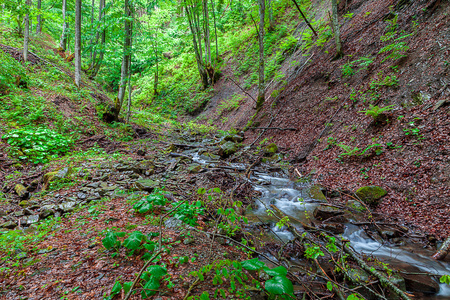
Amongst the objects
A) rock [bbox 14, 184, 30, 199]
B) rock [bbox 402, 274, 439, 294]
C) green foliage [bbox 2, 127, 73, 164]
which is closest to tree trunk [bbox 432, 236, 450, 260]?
rock [bbox 402, 274, 439, 294]

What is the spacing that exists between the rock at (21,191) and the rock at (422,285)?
705 cm

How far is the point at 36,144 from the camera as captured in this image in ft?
21.7

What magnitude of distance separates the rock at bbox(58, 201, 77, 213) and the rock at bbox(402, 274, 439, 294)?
18.1ft

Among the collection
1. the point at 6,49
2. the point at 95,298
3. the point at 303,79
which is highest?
the point at 6,49

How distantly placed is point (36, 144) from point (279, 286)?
818 centimetres

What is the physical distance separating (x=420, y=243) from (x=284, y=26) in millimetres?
18108

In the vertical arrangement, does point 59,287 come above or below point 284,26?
below

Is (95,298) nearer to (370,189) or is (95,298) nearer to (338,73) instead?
(370,189)

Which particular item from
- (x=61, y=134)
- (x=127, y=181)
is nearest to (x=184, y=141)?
(x=61, y=134)

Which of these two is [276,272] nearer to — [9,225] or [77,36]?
[9,225]

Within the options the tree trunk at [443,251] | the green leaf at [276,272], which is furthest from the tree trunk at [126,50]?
the tree trunk at [443,251]

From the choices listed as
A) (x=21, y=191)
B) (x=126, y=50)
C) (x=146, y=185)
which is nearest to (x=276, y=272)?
(x=146, y=185)

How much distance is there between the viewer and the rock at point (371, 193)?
4.45 m

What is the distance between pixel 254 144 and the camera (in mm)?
9781
